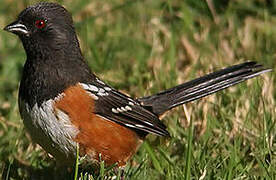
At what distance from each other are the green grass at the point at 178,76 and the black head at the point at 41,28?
876 millimetres

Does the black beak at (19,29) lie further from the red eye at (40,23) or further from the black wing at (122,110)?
the black wing at (122,110)

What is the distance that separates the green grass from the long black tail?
0.12 meters

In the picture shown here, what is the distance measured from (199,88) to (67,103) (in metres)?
1.24

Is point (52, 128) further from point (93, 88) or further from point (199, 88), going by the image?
point (199, 88)

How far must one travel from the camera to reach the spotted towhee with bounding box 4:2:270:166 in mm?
4637

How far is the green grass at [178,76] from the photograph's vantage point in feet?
16.4

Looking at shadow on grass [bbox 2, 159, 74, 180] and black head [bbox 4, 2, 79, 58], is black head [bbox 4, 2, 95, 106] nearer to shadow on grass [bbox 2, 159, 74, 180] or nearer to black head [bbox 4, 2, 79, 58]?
black head [bbox 4, 2, 79, 58]

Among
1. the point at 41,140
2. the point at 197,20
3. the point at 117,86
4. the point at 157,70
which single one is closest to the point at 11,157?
the point at 41,140

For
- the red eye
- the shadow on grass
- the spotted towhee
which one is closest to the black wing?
the spotted towhee

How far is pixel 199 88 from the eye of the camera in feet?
17.8

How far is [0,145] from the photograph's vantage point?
5527 mm

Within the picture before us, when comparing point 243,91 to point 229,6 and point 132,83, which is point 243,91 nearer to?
point 132,83

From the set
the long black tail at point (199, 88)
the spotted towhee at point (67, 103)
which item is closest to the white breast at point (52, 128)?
the spotted towhee at point (67, 103)

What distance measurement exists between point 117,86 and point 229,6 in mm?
1849
